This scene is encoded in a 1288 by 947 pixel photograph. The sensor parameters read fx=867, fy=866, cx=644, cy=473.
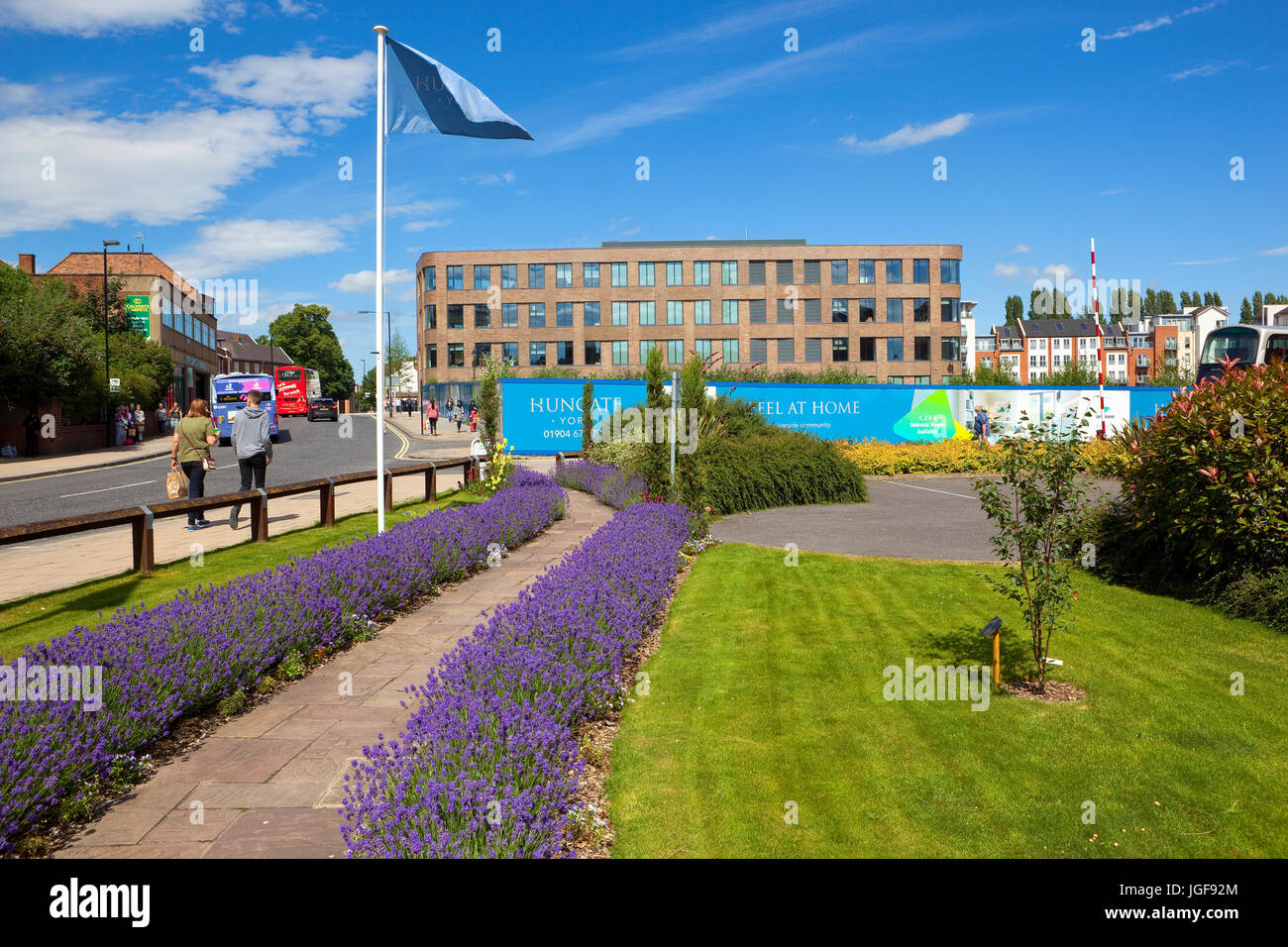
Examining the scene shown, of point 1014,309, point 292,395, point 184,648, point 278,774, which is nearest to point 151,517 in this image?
point 184,648

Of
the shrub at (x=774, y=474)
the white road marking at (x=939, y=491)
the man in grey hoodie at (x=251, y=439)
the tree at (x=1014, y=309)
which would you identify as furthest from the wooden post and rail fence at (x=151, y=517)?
the tree at (x=1014, y=309)

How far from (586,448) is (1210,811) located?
20835 millimetres

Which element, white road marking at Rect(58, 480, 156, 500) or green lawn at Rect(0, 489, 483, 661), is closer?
green lawn at Rect(0, 489, 483, 661)

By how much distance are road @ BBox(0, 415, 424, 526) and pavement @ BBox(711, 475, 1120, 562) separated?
432 inches

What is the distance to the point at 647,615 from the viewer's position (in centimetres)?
819

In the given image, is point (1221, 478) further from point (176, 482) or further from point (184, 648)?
point (176, 482)

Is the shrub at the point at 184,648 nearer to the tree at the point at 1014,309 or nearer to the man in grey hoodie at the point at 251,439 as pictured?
the man in grey hoodie at the point at 251,439

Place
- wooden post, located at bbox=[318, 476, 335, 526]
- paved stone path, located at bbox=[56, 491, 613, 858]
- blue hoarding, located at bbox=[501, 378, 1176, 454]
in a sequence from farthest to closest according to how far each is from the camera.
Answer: blue hoarding, located at bbox=[501, 378, 1176, 454] < wooden post, located at bbox=[318, 476, 335, 526] < paved stone path, located at bbox=[56, 491, 613, 858]

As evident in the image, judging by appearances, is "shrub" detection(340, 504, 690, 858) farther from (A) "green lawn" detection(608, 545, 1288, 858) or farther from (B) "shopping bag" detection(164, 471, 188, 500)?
(B) "shopping bag" detection(164, 471, 188, 500)

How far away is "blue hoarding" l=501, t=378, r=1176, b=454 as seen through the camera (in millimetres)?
30359

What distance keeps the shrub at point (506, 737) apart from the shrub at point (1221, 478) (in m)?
5.56

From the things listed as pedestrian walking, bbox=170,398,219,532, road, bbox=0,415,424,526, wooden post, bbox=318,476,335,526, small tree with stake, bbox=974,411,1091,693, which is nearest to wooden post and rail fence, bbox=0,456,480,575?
wooden post, bbox=318,476,335,526
